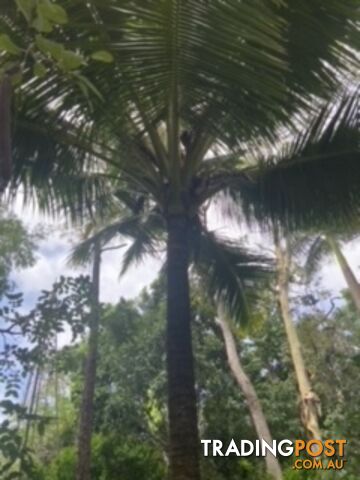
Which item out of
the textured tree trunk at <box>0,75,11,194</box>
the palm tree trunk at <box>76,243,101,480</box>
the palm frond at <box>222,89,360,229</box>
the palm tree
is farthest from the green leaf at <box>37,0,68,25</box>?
the palm tree trunk at <box>76,243,101,480</box>

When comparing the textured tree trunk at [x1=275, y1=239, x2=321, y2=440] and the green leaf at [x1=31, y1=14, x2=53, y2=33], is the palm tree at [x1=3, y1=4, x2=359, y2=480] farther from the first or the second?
the textured tree trunk at [x1=275, y1=239, x2=321, y2=440]

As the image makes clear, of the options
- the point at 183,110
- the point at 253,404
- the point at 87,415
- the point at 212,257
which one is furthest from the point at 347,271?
the point at 183,110

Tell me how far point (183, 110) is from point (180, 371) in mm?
1997

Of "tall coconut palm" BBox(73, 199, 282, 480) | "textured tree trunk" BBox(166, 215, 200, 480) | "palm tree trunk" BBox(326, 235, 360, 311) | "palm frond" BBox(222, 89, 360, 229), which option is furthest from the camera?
"palm tree trunk" BBox(326, 235, 360, 311)

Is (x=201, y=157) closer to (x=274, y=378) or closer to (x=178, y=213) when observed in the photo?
(x=178, y=213)

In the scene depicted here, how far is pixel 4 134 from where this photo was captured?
0.89 metres

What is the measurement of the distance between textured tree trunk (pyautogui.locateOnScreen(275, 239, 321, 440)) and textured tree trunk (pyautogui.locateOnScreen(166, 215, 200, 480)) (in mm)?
7477

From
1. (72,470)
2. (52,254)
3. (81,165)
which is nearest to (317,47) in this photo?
(81,165)

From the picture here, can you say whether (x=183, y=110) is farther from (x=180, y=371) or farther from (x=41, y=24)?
(x=41, y=24)

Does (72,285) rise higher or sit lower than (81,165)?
lower

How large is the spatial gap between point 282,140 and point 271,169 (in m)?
0.41

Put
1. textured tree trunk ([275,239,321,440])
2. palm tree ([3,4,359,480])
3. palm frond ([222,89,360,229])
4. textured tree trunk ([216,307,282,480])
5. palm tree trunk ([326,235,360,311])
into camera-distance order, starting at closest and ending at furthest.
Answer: palm tree ([3,4,359,480]) < palm frond ([222,89,360,229]) < textured tree trunk ([275,239,321,440]) < textured tree trunk ([216,307,282,480]) < palm tree trunk ([326,235,360,311])

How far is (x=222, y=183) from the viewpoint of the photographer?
4.37 meters

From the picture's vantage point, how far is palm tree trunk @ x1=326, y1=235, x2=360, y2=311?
1277 centimetres
